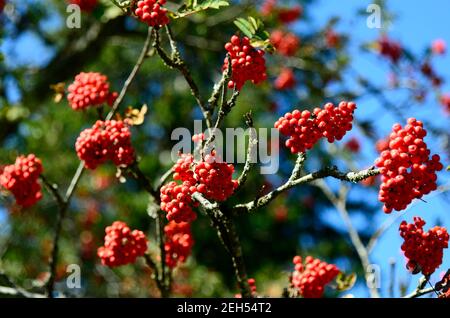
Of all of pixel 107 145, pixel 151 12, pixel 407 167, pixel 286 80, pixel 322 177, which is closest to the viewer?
pixel 407 167

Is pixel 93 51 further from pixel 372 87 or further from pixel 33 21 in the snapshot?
pixel 372 87

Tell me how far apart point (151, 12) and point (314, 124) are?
2.85ft

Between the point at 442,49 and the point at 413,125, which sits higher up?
the point at 442,49

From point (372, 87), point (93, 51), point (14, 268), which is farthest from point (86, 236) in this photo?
point (372, 87)

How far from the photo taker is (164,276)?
124 inches

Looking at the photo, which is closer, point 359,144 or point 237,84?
point 237,84

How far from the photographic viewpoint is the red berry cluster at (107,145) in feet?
9.39

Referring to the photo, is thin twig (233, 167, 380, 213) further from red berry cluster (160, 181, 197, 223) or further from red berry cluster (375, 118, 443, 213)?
red berry cluster (160, 181, 197, 223)

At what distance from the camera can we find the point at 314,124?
2299mm

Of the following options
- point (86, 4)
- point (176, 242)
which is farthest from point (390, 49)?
point (176, 242)

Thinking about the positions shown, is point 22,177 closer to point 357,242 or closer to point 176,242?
point 176,242

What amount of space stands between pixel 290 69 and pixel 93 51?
2.83 m
